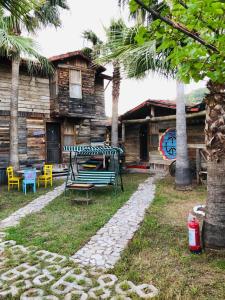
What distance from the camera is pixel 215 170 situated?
4270mm

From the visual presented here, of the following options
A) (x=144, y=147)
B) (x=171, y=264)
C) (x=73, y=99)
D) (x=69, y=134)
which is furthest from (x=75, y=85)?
(x=171, y=264)

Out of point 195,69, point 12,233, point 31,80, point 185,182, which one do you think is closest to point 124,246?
point 12,233

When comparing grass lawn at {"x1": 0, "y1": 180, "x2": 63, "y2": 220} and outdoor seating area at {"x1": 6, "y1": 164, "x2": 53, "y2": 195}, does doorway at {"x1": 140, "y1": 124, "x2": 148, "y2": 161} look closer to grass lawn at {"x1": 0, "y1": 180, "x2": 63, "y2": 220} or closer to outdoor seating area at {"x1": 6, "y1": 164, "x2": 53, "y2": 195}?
outdoor seating area at {"x1": 6, "y1": 164, "x2": 53, "y2": 195}

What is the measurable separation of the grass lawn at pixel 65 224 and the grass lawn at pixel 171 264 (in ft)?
3.70


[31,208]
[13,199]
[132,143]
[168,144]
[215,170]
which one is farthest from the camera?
[132,143]

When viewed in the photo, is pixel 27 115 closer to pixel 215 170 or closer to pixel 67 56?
pixel 67 56

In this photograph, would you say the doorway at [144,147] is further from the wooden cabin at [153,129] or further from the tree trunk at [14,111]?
the tree trunk at [14,111]

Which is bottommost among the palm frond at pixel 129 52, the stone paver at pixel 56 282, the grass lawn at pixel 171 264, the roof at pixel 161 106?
the stone paver at pixel 56 282

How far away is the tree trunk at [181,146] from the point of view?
9842 millimetres

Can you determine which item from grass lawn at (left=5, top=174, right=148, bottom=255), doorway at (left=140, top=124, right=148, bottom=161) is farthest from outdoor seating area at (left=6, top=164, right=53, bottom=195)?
doorway at (left=140, top=124, right=148, bottom=161)

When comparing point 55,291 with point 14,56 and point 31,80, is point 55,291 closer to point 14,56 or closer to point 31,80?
point 14,56

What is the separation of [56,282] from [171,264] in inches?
71.7

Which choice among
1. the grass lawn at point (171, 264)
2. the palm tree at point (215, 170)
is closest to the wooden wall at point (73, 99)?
the grass lawn at point (171, 264)

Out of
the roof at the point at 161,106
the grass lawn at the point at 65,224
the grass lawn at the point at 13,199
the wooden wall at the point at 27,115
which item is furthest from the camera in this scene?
the wooden wall at the point at 27,115
